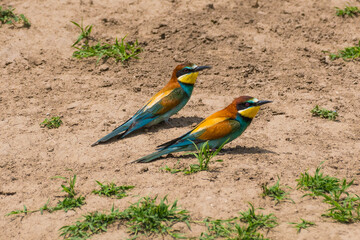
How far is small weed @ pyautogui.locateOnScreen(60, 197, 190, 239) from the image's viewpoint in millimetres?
3205

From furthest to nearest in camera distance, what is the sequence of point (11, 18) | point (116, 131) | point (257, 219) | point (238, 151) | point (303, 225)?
point (11, 18) < point (116, 131) < point (238, 151) < point (257, 219) < point (303, 225)

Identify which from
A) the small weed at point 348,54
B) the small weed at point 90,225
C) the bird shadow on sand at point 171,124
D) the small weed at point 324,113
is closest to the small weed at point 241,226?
the small weed at point 90,225

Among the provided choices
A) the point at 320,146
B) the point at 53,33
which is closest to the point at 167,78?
the point at 53,33

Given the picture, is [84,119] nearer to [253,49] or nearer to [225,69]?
[225,69]

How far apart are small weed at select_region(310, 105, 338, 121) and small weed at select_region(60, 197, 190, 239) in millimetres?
2309

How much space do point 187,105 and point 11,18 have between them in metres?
2.88

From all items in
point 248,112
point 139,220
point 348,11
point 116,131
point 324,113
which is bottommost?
point 116,131

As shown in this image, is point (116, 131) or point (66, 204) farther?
point (116, 131)

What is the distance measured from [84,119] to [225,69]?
74.8 inches

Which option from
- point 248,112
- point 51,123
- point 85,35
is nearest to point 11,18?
point 85,35

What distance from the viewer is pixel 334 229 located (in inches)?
122

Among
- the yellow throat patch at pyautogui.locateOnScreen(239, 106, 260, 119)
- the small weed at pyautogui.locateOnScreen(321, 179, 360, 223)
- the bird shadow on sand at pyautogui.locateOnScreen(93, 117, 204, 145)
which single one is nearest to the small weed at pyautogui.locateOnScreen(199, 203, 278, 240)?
the small weed at pyautogui.locateOnScreen(321, 179, 360, 223)

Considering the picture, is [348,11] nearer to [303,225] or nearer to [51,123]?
[51,123]

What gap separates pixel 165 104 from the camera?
4.94 metres
